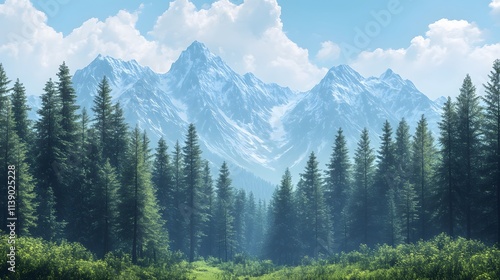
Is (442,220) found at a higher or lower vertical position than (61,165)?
lower

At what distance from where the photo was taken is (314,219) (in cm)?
5209

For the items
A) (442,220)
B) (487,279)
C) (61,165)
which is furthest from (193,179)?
(487,279)

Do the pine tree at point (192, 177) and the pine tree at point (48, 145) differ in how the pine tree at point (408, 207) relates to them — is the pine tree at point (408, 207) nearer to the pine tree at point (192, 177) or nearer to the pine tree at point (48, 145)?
the pine tree at point (192, 177)

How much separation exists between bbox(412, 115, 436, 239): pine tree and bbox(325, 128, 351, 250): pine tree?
11.9m

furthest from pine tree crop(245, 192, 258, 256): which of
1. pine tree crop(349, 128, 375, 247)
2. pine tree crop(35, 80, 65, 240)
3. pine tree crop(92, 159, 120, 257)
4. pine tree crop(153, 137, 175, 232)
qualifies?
pine tree crop(35, 80, 65, 240)

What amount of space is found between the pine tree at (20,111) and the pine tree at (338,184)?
36200 mm

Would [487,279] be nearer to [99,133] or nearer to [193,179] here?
[99,133]

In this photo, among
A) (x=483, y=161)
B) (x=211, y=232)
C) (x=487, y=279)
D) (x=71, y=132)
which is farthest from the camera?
(x=211, y=232)

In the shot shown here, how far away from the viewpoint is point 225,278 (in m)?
32.2

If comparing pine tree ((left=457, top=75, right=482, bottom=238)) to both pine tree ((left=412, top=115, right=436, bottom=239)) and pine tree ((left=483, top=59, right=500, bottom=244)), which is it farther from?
pine tree ((left=412, top=115, right=436, bottom=239))

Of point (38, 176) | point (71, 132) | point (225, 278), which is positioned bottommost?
point (225, 278)

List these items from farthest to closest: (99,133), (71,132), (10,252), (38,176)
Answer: (99,133) < (71,132) < (38,176) < (10,252)

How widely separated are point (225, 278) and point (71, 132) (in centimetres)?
1944

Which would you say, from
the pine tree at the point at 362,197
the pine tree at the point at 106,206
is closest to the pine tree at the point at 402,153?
the pine tree at the point at 362,197
